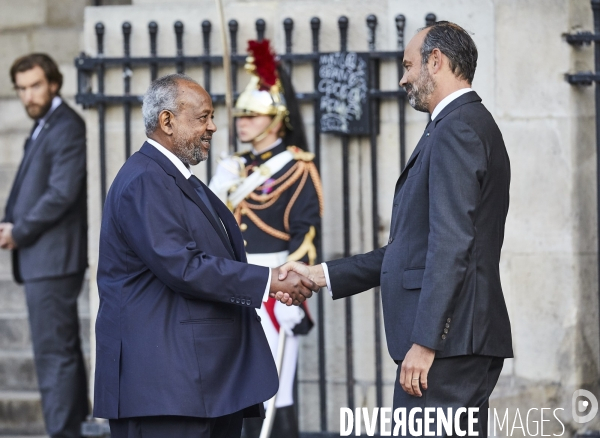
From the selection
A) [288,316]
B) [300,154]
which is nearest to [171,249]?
[288,316]

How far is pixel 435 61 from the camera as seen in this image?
401cm

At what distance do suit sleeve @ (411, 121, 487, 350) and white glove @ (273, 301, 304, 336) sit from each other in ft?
6.55

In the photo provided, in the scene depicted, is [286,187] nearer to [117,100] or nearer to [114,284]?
[117,100]

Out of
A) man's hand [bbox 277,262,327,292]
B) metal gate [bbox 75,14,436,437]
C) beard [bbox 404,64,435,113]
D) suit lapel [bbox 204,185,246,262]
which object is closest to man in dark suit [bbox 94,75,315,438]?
suit lapel [bbox 204,185,246,262]

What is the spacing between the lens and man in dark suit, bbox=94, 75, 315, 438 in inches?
153

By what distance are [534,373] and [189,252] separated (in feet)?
8.54

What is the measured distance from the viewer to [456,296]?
377 cm

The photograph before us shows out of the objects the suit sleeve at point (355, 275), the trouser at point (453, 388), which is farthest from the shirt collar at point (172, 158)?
the trouser at point (453, 388)

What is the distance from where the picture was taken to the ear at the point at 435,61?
399cm

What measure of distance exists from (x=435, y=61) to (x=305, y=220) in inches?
76.0

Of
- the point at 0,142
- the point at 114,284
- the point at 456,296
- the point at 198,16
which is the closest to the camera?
Answer: the point at 456,296

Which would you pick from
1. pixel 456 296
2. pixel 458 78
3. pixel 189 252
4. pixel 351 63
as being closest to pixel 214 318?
pixel 189 252

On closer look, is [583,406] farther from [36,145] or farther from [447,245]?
[36,145]

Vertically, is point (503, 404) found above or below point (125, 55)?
below
